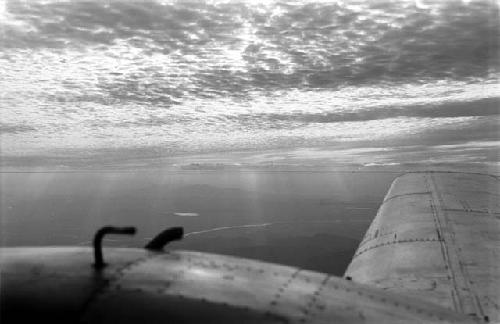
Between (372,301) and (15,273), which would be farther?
(372,301)

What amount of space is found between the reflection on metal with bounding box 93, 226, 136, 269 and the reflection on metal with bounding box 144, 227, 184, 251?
120cm

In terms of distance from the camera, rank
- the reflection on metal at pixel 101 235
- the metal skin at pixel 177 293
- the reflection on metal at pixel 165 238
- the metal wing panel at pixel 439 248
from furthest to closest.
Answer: the metal wing panel at pixel 439 248
the reflection on metal at pixel 165 238
the reflection on metal at pixel 101 235
the metal skin at pixel 177 293

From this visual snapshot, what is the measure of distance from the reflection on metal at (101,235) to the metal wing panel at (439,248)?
10.6m

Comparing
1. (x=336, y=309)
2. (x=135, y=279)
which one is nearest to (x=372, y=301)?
(x=336, y=309)

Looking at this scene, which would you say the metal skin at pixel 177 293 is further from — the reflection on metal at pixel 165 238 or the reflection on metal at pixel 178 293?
the reflection on metal at pixel 165 238

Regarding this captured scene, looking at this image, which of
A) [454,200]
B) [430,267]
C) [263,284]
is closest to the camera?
[263,284]

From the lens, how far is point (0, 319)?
5.83 m

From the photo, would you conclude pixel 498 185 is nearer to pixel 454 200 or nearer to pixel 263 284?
pixel 454 200

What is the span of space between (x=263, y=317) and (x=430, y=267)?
11962 mm

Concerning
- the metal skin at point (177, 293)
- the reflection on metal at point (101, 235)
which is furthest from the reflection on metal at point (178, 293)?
the reflection on metal at point (101, 235)

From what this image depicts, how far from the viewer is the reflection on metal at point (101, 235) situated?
6758 mm

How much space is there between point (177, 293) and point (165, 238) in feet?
5.62

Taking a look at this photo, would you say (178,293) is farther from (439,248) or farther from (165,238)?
(439,248)

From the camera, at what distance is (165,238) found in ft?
26.3
